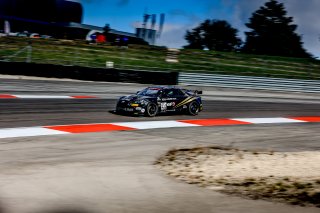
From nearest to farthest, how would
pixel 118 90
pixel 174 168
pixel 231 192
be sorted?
pixel 231 192, pixel 174 168, pixel 118 90

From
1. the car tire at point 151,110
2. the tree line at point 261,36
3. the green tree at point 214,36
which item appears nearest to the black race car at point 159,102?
the car tire at point 151,110

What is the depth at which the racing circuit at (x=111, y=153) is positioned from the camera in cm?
605

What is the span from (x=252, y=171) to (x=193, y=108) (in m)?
8.14

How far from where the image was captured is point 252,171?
8.14m

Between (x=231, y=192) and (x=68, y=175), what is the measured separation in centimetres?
243

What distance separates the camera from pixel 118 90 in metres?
24.6

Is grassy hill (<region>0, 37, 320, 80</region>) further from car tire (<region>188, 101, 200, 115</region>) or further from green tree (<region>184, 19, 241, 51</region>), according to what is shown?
green tree (<region>184, 19, 241, 51</region>)

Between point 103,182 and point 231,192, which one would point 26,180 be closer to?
point 103,182

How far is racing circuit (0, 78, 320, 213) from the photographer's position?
238 inches

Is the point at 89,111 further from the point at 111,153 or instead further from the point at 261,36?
the point at 261,36

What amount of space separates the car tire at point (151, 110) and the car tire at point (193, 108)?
1.44 metres

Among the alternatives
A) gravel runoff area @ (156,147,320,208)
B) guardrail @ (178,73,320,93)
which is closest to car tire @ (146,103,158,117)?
gravel runoff area @ (156,147,320,208)

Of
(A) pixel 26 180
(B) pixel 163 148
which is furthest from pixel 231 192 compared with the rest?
(B) pixel 163 148

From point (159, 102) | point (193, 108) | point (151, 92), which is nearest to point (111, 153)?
point (159, 102)
